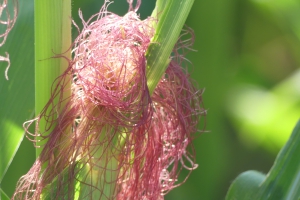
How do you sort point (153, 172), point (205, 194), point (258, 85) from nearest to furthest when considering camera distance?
1. point (153, 172)
2. point (205, 194)
3. point (258, 85)

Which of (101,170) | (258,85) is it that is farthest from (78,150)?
(258,85)

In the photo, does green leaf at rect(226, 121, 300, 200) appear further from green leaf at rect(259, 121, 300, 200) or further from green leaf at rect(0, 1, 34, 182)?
green leaf at rect(0, 1, 34, 182)

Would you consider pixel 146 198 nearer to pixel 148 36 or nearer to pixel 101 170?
pixel 101 170

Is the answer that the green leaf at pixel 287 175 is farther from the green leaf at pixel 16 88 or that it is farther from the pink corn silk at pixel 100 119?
the green leaf at pixel 16 88

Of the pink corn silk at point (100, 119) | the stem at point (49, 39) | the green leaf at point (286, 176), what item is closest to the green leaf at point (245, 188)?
the green leaf at point (286, 176)

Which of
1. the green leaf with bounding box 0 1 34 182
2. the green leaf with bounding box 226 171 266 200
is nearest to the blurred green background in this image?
the green leaf with bounding box 0 1 34 182

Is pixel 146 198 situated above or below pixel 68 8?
below
